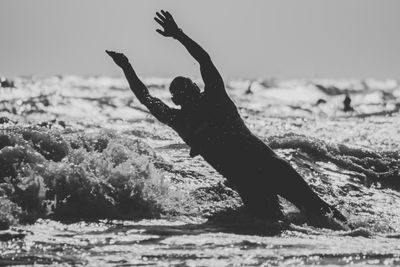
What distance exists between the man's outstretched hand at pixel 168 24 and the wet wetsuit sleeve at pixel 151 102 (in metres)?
1.08

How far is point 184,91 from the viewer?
8539 mm

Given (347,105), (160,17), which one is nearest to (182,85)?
(160,17)

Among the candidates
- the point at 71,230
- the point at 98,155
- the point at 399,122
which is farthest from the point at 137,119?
the point at 71,230

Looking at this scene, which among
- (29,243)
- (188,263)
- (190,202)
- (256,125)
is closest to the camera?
(188,263)

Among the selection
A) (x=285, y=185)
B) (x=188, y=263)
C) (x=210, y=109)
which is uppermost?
(x=210, y=109)

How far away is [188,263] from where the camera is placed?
20.1 ft

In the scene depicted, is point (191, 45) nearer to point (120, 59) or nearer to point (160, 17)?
point (160, 17)

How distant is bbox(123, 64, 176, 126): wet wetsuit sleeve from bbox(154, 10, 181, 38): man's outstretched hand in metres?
1.08

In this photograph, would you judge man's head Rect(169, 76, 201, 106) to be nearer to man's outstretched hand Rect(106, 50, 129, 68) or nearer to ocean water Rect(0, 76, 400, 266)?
man's outstretched hand Rect(106, 50, 129, 68)

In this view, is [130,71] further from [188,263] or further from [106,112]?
[106,112]

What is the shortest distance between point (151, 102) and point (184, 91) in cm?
79

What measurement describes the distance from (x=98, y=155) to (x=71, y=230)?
2666mm

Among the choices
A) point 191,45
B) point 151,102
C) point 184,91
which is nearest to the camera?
point 191,45

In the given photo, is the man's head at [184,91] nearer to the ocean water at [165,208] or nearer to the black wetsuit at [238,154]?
the black wetsuit at [238,154]
